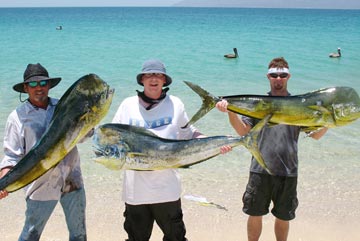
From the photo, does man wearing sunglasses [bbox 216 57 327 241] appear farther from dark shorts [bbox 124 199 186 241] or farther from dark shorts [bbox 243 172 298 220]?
dark shorts [bbox 124 199 186 241]

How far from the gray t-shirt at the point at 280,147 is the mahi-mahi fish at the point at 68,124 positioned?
1601mm

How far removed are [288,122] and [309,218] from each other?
8.82 ft

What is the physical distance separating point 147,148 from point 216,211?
2.90 m

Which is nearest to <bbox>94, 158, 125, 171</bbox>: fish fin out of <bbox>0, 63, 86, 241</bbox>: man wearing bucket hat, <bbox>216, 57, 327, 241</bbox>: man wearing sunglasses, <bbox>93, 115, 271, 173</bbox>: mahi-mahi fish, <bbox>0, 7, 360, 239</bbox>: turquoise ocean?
<bbox>93, 115, 271, 173</bbox>: mahi-mahi fish

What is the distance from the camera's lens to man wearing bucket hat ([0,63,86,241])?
11.5 ft

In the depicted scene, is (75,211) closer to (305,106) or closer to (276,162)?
(276,162)

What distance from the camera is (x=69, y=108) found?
9.74ft

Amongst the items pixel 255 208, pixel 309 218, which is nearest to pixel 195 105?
pixel 309 218

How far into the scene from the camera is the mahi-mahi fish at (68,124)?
9.63 ft

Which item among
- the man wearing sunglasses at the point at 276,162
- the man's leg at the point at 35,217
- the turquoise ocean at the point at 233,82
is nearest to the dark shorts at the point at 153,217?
the man's leg at the point at 35,217

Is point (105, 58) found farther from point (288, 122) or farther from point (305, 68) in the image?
point (288, 122)

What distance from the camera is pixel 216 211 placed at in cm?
590

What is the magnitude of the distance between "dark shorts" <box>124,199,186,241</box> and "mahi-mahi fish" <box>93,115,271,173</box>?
0.57 meters

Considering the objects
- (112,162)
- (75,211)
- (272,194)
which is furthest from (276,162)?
(75,211)
